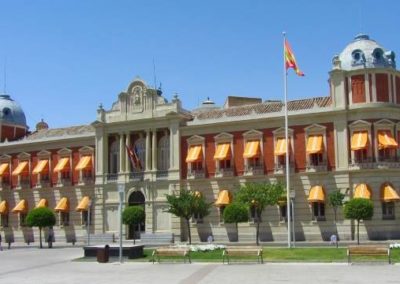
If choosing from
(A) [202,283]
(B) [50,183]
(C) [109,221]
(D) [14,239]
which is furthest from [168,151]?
(A) [202,283]

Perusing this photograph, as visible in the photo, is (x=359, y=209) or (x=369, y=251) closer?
(x=369, y=251)

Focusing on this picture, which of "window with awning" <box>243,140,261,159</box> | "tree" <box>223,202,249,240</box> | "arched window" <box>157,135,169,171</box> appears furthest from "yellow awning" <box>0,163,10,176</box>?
"tree" <box>223,202,249,240</box>

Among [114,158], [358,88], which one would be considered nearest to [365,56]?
[358,88]

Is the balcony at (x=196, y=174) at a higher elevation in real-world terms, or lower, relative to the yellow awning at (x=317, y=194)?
higher

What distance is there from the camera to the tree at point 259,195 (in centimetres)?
5053

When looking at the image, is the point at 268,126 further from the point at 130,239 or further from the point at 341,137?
the point at 130,239

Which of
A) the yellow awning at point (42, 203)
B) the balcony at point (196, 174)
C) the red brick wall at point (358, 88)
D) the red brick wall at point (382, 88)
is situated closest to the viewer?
the red brick wall at point (382, 88)

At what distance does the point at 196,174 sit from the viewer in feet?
195

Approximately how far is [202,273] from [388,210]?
95.0 ft

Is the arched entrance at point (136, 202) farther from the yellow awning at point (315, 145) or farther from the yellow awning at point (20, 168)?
the yellow awning at point (315, 145)

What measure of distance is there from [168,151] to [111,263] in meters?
27.8

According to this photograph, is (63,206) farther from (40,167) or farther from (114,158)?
(114,158)

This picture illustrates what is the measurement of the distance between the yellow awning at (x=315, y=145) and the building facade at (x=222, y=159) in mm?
106

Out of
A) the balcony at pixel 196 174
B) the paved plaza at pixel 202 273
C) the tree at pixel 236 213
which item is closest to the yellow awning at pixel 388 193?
the tree at pixel 236 213
